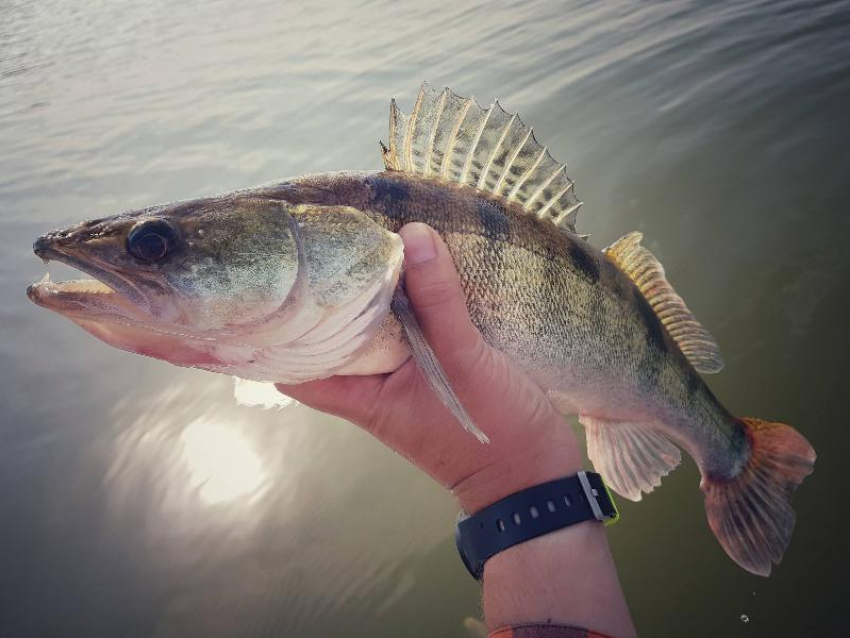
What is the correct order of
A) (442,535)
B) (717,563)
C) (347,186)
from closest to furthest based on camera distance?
(347,186), (717,563), (442,535)

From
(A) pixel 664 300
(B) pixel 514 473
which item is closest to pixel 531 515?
(B) pixel 514 473

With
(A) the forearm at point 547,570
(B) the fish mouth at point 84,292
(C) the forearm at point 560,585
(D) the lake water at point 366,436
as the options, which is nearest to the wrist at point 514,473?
(A) the forearm at point 547,570

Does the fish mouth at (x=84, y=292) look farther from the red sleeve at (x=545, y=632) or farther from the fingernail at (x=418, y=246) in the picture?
the red sleeve at (x=545, y=632)

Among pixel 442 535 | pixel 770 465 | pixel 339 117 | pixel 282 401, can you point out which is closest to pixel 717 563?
pixel 770 465

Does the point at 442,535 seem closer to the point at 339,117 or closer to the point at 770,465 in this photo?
the point at 770,465

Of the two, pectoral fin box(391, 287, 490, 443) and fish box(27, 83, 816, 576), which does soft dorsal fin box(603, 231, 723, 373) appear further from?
pectoral fin box(391, 287, 490, 443)

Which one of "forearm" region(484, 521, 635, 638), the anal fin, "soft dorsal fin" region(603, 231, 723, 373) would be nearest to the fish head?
"forearm" region(484, 521, 635, 638)

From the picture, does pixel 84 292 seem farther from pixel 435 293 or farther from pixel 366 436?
pixel 366 436
